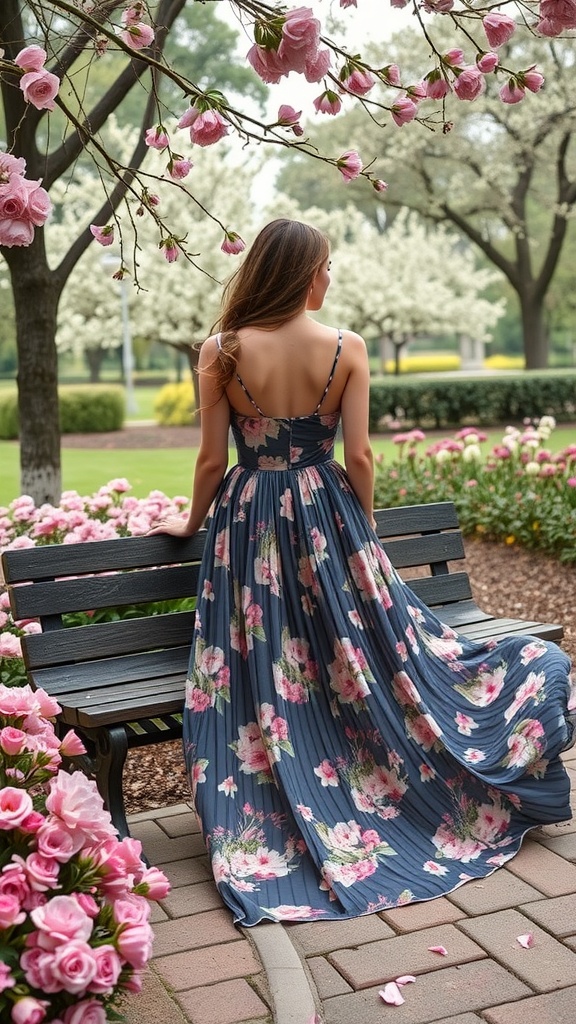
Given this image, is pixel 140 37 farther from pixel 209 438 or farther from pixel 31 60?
pixel 209 438

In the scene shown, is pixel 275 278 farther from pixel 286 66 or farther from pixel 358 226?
pixel 358 226

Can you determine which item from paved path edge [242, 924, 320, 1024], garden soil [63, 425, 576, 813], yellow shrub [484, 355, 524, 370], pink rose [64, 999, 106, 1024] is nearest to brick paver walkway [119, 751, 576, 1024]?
paved path edge [242, 924, 320, 1024]

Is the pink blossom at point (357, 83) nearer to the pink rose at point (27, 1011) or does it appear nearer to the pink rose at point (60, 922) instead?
the pink rose at point (60, 922)

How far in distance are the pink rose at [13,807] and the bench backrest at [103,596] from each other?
1356 millimetres

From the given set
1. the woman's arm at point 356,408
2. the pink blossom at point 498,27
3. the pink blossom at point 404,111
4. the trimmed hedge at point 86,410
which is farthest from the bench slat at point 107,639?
the trimmed hedge at point 86,410

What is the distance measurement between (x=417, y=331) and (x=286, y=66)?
24506mm

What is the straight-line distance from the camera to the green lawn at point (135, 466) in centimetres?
1291

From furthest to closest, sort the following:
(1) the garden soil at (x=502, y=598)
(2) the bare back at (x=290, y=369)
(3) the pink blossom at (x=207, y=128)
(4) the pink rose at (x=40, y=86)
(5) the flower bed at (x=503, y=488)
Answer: (5) the flower bed at (x=503, y=488) → (1) the garden soil at (x=502, y=598) → (2) the bare back at (x=290, y=369) → (3) the pink blossom at (x=207, y=128) → (4) the pink rose at (x=40, y=86)

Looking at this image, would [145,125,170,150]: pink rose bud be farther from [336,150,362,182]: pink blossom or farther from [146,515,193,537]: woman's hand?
[146,515,193,537]: woman's hand

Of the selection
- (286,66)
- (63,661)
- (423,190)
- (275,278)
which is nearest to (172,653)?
(63,661)

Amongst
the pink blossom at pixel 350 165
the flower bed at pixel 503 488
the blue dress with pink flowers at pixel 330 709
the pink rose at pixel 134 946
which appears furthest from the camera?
the flower bed at pixel 503 488

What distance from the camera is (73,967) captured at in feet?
6.20

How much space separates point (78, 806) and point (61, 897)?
20 cm

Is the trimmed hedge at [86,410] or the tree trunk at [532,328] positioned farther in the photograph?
the tree trunk at [532,328]
